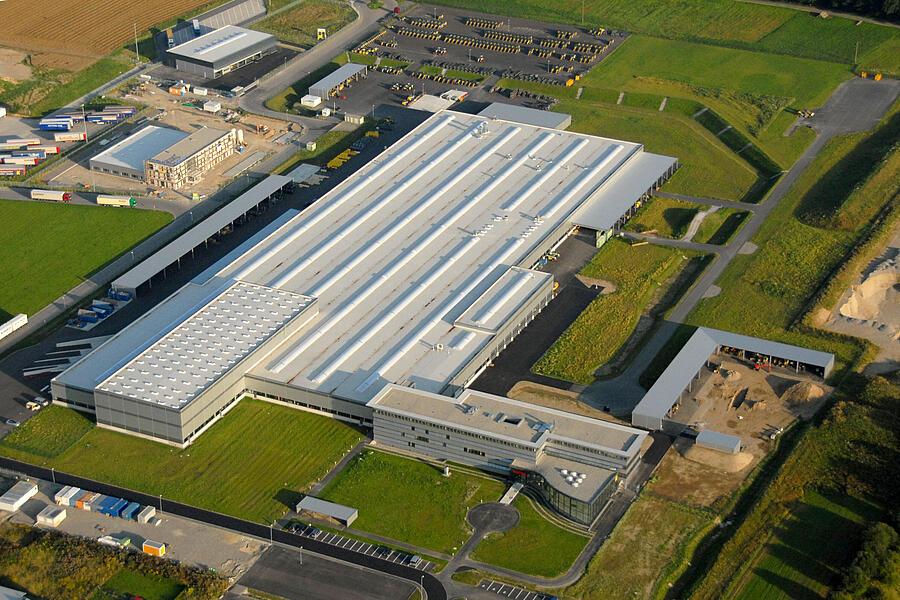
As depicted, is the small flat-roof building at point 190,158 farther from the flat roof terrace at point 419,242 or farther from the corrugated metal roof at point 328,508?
the corrugated metal roof at point 328,508

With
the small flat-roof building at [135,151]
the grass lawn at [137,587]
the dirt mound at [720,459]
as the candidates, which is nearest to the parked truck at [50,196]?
the small flat-roof building at [135,151]

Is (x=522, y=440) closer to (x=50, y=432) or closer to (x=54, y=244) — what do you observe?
(x=50, y=432)

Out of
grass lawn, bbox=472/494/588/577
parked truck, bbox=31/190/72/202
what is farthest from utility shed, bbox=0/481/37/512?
parked truck, bbox=31/190/72/202

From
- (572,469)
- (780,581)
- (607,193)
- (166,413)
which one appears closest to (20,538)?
(166,413)

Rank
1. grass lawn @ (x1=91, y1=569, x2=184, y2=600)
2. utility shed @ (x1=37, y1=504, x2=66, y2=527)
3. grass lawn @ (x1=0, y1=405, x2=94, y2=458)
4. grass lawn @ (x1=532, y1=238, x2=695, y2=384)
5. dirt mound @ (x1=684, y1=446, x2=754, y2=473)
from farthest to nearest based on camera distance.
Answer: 1. grass lawn @ (x1=532, y1=238, x2=695, y2=384)
2. grass lawn @ (x1=0, y1=405, x2=94, y2=458)
3. dirt mound @ (x1=684, y1=446, x2=754, y2=473)
4. utility shed @ (x1=37, y1=504, x2=66, y2=527)
5. grass lawn @ (x1=91, y1=569, x2=184, y2=600)

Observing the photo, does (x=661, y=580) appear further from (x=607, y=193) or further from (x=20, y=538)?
(x=607, y=193)

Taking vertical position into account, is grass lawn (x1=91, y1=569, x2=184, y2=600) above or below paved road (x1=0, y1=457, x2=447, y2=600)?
below

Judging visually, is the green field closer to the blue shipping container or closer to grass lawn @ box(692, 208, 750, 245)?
grass lawn @ box(692, 208, 750, 245)
